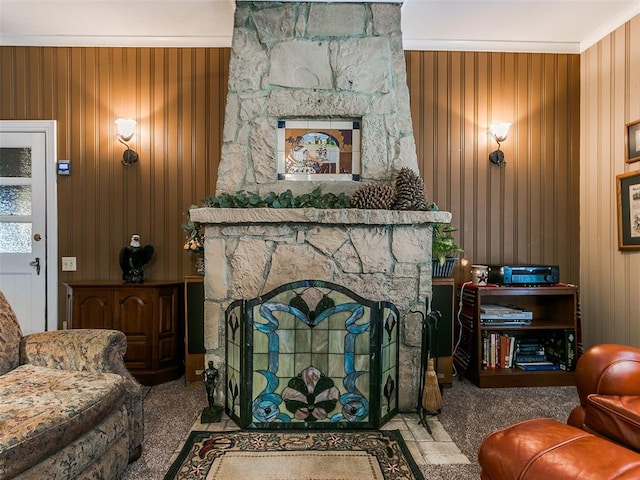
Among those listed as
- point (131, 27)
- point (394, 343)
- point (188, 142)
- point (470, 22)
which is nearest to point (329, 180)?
point (394, 343)

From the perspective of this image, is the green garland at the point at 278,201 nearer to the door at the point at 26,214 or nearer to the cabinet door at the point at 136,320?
the cabinet door at the point at 136,320

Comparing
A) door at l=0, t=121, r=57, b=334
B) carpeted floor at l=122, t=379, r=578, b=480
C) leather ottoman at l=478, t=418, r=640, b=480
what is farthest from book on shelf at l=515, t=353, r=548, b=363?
door at l=0, t=121, r=57, b=334

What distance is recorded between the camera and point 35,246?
3.20 m

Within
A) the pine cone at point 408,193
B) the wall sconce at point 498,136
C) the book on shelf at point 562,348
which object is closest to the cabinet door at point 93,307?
the pine cone at point 408,193

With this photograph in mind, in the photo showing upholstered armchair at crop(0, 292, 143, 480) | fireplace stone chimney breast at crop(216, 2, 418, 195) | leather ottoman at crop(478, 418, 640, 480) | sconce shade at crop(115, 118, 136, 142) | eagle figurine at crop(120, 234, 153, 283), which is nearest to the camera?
leather ottoman at crop(478, 418, 640, 480)

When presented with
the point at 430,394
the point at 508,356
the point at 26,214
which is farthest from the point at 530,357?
the point at 26,214

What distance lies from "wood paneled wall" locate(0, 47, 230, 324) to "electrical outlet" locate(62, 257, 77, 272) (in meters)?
0.05

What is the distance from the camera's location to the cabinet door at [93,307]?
9.23 ft

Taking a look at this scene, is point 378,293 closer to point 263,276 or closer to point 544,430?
point 263,276

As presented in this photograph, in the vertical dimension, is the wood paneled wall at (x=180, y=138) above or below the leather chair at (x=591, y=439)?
above

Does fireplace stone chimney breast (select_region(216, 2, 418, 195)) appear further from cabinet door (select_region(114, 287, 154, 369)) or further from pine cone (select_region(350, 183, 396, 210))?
cabinet door (select_region(114, 287, 154, 369))

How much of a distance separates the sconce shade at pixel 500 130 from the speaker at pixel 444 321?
136 cm

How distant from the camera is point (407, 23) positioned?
2994mm

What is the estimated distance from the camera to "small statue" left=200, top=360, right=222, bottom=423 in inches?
87.7
